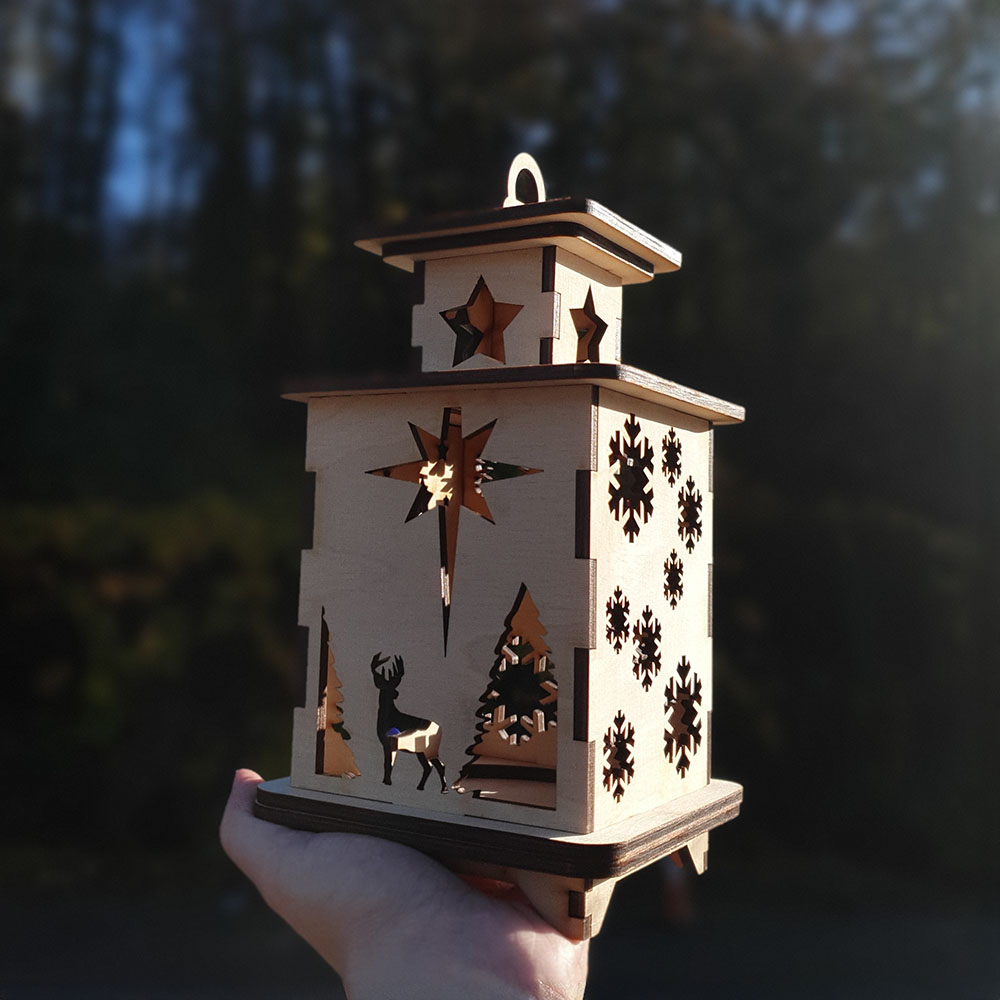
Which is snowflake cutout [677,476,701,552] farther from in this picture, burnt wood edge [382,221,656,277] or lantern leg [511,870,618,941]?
lantern leg [511,870,618,941]

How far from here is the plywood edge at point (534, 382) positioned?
3.66ft

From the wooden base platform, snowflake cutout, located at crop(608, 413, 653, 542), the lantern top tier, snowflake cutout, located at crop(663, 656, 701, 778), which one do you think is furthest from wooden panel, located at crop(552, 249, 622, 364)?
the wooden base platform

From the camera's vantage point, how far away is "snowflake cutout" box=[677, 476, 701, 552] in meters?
1.36

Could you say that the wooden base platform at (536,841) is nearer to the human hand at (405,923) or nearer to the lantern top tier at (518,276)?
the human hand at (405,923)

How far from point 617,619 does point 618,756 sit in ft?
0.52

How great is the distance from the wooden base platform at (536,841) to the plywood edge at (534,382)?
491 millimetres

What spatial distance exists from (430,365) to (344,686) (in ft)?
1.40

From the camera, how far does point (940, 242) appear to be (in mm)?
4742

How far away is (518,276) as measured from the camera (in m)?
1.30

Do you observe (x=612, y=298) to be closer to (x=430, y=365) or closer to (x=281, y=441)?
(x=430, y=365)

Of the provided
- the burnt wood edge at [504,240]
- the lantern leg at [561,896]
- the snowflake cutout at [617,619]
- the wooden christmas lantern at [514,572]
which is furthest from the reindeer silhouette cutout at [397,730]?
the burnt wood edge at [504,240]

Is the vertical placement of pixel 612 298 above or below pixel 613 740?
above

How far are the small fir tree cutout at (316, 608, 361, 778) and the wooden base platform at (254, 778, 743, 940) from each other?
0.13ft

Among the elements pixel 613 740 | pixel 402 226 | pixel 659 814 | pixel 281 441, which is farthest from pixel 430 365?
pixel 281 441
